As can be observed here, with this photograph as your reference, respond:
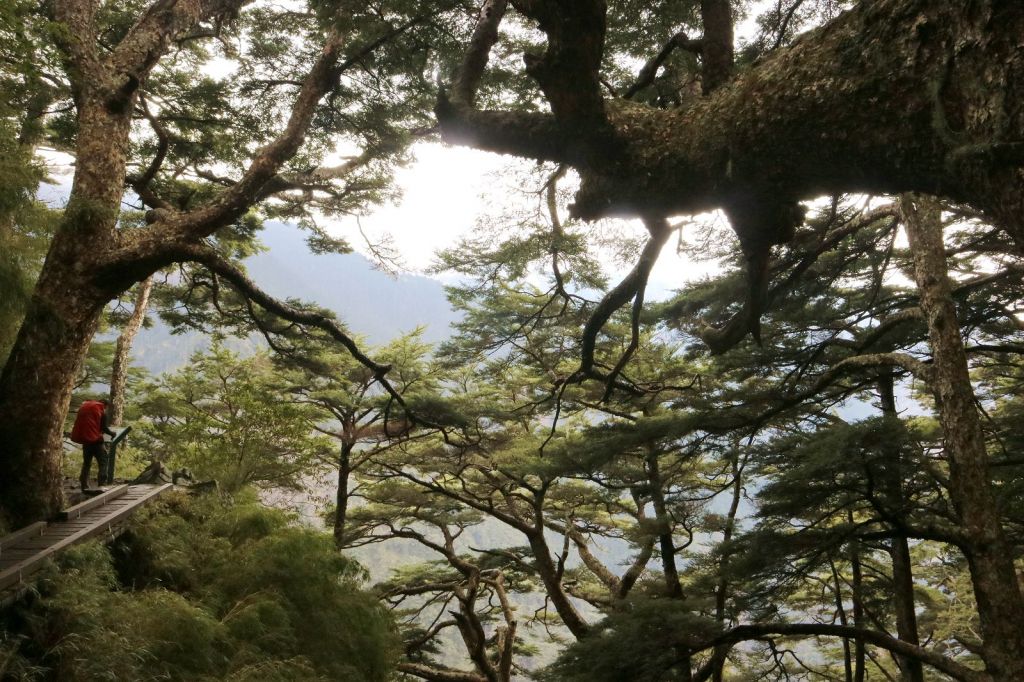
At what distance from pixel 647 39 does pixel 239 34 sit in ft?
17.9

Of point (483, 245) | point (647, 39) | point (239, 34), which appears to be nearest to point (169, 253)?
point (483, 245)

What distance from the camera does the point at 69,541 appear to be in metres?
3.36

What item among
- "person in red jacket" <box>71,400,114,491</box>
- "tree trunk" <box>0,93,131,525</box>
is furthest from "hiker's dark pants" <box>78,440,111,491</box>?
"tree trunk" <box>0,93,131,525</box>

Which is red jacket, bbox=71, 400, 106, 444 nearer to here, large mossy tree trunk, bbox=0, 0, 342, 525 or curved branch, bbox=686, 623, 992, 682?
large mossy tree trunk, bbox=0, 0, 342, 525

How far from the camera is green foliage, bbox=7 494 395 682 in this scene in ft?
8.54

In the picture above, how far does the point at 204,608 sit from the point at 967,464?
570 cm

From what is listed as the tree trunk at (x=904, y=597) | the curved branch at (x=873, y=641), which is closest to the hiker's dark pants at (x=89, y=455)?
the curved branch at (x=873, y=641)

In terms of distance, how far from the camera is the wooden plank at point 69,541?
269 cm

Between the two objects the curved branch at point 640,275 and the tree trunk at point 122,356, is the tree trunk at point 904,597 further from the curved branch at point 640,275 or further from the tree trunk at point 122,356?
the tree trunk at point 122,356

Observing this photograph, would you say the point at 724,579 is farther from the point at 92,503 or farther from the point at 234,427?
the point at 234,427

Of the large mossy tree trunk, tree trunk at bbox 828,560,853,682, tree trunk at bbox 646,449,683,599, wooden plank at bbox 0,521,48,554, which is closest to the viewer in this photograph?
wooden plank at bbox 0,521,48,554

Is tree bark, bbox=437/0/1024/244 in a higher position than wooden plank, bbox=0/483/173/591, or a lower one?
higher

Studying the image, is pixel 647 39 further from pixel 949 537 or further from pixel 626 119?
pixel 949 537

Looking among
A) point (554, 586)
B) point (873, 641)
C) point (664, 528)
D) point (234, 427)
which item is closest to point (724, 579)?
point (873, 641)
